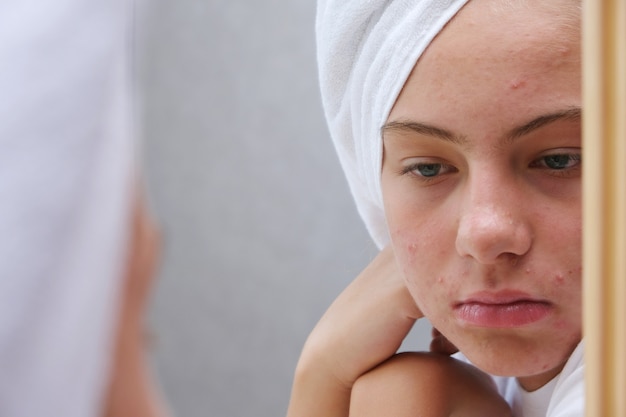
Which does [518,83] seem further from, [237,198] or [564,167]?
[237,198]

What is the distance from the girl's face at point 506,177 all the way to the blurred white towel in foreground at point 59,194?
20 centimetres

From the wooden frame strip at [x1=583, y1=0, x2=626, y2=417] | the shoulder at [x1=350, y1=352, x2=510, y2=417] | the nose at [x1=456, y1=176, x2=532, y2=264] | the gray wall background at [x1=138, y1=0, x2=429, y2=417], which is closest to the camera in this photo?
the wooden frame strip at [x1=583, y1=0, x2=626, y2=417]

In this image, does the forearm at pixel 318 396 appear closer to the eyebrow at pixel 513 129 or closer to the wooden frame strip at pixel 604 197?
the eyebrow at pixel 513 129

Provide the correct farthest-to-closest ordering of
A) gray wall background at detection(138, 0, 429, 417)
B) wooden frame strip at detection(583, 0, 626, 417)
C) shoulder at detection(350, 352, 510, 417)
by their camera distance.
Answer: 1. gray wall background at detection(138, 0, 429, 417)
2. shoulder at detection(350, 352, 510, 417)
3. wooden frame strip at detection(583, 0, 626, 417)

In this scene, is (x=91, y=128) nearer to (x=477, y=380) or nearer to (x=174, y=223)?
(x=477, y=380)

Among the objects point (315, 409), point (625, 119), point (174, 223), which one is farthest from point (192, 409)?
point (625, 119)

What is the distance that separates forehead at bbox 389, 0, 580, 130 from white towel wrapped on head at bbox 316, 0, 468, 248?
0.07 feet

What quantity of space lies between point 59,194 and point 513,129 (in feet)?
0.79

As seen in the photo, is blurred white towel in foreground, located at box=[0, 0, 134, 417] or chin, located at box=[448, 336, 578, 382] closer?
blurred white towel in foreground, located at box=[0, 0, 134, 417]

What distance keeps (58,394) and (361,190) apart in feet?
1.20

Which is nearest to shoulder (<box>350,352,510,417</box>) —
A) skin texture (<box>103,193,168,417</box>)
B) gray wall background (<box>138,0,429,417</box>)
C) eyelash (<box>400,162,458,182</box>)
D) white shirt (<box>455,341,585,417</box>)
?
white shirt (<box>455,341,585,417</box>)

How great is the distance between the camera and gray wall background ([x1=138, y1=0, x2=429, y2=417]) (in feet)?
4.11

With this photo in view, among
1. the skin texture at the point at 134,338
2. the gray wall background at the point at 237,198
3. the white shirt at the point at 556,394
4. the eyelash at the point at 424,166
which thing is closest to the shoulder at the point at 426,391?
the white shirt at the point at 556,394

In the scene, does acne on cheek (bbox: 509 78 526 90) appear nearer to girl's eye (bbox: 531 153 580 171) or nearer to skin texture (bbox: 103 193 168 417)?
girl's eye (bbox: 531 153 580 171)
